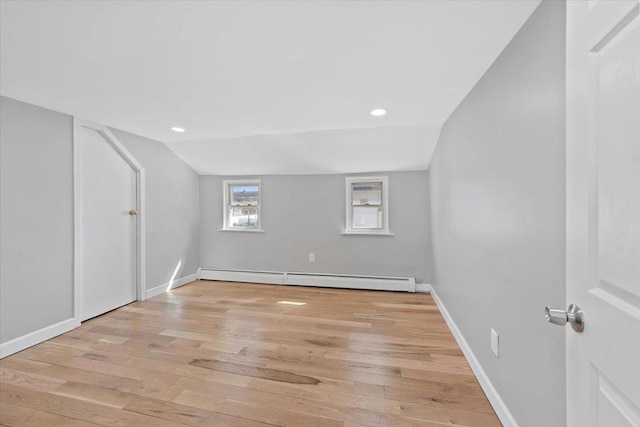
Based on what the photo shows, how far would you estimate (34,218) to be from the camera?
7.47 feet

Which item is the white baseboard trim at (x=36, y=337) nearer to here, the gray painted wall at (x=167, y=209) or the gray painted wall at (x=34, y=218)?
the gray painted wall at (x=34, y=218)

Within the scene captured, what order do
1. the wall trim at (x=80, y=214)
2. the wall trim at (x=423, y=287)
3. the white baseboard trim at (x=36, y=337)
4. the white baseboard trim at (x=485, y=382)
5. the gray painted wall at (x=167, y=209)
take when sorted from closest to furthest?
the white baseboard trim at (x=485, y=382), the white baseboard trim at (x=36, y=337), the wall trim at (x=80, y=214), the gray painted wall at (x=167, y=209), the wall trim at (x=423, y=287)

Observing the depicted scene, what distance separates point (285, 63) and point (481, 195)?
1.48 meters

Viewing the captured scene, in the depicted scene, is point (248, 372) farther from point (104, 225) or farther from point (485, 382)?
point (104, 225)

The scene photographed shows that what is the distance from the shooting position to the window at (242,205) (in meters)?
4.36

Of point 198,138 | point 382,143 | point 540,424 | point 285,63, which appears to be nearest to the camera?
point 540,424

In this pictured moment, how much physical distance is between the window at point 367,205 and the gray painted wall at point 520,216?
1837mm

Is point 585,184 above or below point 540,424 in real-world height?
above

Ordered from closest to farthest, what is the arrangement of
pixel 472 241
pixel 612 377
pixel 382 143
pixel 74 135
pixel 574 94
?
pixel 612 377, pixel 574 94, pixel 472 241, pixel 74 135, pixel 382 143

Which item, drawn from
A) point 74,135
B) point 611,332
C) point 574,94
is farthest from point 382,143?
point 74,135

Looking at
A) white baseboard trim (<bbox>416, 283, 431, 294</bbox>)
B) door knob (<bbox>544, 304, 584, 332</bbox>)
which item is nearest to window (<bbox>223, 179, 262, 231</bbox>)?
white baseboard trim (<bbox>416, 283, 431, 294</bbox>)

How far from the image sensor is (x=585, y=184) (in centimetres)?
62

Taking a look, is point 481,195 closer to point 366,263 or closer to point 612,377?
point 612,377

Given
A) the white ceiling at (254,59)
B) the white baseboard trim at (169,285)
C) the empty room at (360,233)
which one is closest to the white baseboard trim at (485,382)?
the empty room at (360,233)
